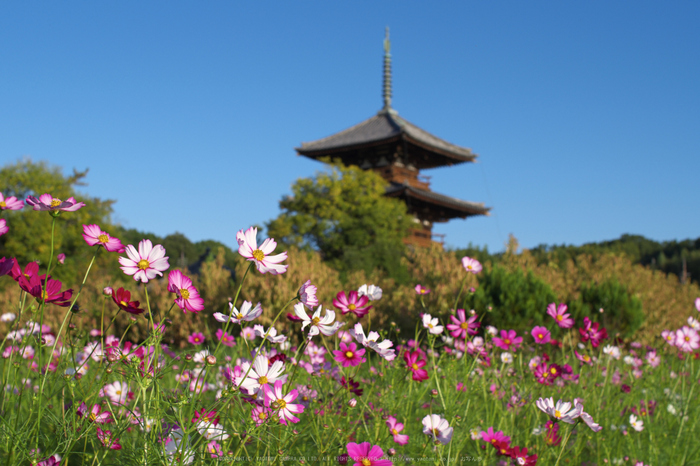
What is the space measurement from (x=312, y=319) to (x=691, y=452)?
8.75 ft

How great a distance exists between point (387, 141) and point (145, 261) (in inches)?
831

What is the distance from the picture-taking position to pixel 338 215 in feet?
59.7

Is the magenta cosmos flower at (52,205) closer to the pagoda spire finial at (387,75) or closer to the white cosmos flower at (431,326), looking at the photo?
the white cosmos flower at (431,326)

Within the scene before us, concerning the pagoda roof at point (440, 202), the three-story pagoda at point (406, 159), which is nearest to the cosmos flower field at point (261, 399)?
the pagoda roof at point (440, 202)

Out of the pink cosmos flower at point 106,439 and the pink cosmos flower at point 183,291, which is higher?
the pink cosmos flower at point 183,291

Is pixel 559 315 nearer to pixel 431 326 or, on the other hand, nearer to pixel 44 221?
pixel 431 326

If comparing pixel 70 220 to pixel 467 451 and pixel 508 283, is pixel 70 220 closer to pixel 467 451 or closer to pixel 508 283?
pixel 508 283

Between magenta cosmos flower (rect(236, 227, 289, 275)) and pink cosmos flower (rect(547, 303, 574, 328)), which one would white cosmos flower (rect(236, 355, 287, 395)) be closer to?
magenta cosmos flower (rect(236, 227, 289, 275))

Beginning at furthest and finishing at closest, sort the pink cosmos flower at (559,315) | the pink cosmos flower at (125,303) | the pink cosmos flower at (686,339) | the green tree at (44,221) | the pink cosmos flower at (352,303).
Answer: the green tree at (44,221)
the pink cosmos flower at (686,339)
the pink cosmos flower at (559,315)
the pink cosmos flower at (352,303)
the pink cosmos flower at (125,303)

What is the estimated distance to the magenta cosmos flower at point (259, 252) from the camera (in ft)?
4.45

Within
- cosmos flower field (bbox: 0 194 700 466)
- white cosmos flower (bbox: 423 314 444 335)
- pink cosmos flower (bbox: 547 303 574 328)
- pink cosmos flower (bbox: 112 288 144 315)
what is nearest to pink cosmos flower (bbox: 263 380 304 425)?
cosmos flower field (bbox: 0 194 700 466)

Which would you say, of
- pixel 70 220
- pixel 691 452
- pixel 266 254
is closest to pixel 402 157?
pixel 70 220

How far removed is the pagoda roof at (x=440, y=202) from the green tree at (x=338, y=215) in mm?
862

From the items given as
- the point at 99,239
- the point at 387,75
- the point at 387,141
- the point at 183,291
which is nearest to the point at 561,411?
the point at 183,291
